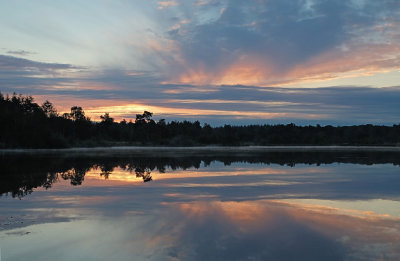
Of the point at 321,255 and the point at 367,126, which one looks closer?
the point at 321,255

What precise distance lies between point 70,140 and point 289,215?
82635 mm

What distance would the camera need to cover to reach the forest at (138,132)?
7100cm

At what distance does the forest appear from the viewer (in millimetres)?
71000

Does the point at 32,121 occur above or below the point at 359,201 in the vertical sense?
above

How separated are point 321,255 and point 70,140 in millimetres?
85961

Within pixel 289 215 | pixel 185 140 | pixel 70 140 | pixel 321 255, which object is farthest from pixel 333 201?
pixel 185 140

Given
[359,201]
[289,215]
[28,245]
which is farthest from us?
[359,201]

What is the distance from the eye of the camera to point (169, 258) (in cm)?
749

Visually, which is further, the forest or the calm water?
the forest

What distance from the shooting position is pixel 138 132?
12019cm

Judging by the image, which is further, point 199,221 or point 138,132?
point 138,132

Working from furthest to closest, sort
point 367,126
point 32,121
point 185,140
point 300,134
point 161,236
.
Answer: point 367,126 < point 300,134 < point 185,140 < point 32,121 < point 161,236

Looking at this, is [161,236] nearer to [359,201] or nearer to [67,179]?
[359,201]

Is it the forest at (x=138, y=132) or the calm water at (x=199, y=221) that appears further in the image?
the forest at (x=138, y=132)
